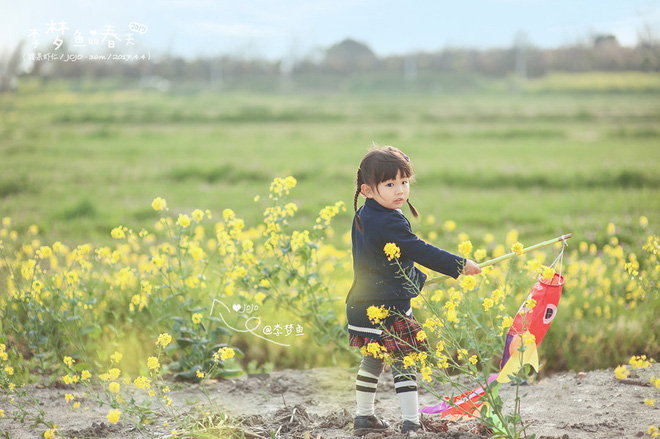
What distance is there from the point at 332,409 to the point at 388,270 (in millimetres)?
→ 1018

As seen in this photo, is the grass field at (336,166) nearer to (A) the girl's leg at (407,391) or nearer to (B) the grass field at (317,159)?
(B) the grass field at (317,159)

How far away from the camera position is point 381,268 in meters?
2.90

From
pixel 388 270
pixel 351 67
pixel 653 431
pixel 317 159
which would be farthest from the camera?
pixel 351 67

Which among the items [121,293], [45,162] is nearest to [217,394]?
[121,293]

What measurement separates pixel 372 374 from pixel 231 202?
6.79m

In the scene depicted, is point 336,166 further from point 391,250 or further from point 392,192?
point 391,250

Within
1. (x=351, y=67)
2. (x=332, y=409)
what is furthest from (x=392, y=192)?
(x=351, y=67)

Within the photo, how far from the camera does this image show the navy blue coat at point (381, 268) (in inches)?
112

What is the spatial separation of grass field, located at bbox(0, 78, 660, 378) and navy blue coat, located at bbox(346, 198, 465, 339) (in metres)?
0.90

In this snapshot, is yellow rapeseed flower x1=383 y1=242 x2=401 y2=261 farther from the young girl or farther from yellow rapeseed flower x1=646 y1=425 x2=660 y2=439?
yellow rapeseed flower x1=646 y1=425 x2=660 y2=439

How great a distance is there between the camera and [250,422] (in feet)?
10.1

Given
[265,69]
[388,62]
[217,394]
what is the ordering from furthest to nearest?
[388,62], [265,69], [217,394]

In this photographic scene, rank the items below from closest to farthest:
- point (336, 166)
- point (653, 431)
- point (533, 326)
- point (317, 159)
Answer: point (653, 431) → point (533, 326) → point (336, 166) → point (317, 159)

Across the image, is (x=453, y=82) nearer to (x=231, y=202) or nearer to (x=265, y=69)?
(x=265, y=69)
